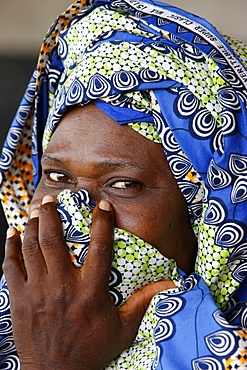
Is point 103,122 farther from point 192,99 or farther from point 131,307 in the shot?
point 131,307

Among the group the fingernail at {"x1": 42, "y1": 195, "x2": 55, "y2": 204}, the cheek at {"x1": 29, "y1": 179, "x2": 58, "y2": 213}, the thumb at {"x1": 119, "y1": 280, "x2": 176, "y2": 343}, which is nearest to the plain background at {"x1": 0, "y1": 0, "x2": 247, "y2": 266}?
the cheek at {"x1": 29, "y1": 179, "x2": 58, "y2": 213}

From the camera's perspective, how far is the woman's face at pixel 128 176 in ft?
5.58

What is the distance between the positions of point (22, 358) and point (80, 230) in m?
0.36

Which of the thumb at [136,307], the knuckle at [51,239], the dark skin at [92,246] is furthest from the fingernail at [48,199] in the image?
the thumb at [136,307]

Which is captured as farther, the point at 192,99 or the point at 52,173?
the point at 52,173

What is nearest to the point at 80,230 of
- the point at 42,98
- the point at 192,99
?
the point at 192,99

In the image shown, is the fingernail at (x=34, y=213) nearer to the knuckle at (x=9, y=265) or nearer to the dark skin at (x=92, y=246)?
the dark skin at (x=92, y=246)

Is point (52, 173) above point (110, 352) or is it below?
above

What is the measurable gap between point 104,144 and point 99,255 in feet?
0.96

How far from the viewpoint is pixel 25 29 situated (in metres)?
2.92

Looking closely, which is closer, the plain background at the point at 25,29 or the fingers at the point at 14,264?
the fingers at the point at 14,264

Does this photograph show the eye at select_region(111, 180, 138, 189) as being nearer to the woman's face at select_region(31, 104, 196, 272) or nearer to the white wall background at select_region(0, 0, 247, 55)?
the woman's face at select_region(31, 104, 196, 272)

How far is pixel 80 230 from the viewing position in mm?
1644

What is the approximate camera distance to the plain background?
9.00 feet
